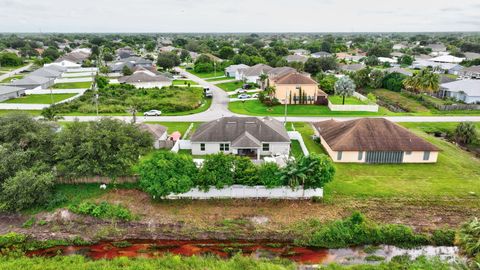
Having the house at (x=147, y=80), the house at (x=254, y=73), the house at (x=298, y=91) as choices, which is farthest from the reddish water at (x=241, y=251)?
the house at (x=254, y=73)

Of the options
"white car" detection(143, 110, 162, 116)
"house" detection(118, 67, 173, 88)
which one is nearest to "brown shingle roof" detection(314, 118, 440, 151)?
"white car" detection(143, 110, 162, 116)

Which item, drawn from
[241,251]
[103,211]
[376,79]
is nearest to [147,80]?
[376,79]

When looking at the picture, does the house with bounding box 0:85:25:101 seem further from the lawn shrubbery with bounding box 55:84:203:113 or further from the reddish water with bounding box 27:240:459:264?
the reddish water with bounding box 27:240:459:264

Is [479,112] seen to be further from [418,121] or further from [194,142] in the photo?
[194,142]

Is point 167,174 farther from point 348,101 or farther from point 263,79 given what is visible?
point 263,79

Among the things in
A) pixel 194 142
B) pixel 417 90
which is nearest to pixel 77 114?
pixel 194 142

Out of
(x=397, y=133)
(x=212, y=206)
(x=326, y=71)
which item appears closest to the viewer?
(x=212, y=206)

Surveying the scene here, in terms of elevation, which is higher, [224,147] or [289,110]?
[289,110]
